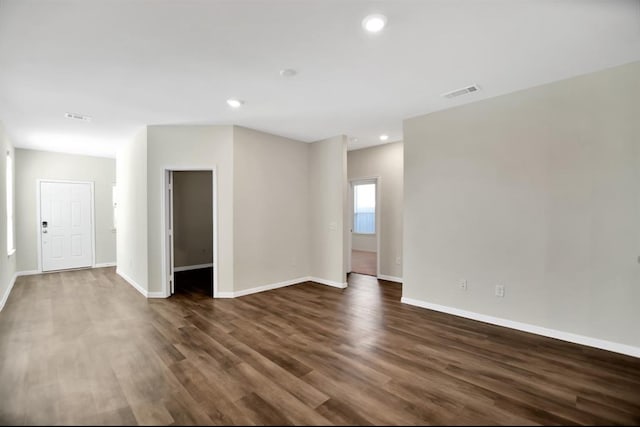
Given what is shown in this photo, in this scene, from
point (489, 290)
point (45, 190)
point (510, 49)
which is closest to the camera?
point (510, 49)

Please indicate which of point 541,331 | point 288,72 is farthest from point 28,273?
point 541,331

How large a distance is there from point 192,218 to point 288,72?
5.41m

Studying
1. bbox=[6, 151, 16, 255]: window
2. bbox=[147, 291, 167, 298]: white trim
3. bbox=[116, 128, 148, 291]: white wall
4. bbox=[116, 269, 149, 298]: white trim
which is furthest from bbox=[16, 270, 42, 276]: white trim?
bbox=[147, 291, 167, 298]: white trim

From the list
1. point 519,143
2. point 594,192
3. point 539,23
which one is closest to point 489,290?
point 594,192

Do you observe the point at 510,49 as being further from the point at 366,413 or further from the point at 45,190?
the point at 45,190

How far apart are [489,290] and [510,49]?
8.42 ft

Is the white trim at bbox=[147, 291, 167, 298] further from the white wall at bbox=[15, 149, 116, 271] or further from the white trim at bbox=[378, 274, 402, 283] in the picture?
the white trim at bbox=[378, 274, 402, 283]

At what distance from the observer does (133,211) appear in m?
5.12

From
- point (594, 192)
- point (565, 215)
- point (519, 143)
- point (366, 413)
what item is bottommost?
point (366, 413)

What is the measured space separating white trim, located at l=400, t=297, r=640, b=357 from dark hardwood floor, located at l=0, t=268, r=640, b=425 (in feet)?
0.37

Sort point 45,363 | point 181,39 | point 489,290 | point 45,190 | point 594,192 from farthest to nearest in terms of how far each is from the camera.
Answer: point 45,190
point 489,290
point 594,192
point 45,363
point 181,39

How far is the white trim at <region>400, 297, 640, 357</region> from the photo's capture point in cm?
275

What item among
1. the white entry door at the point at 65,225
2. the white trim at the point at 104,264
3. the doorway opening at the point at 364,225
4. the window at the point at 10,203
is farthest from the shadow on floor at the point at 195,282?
the doorway opening at the point at 364,225

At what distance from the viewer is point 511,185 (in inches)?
133
